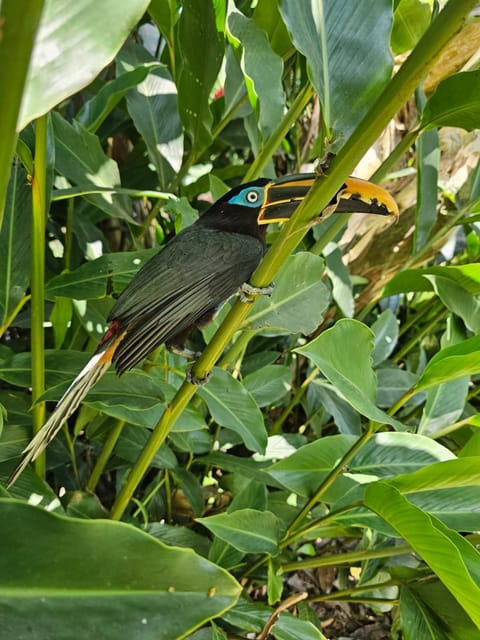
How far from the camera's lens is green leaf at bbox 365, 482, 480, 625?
507 mm

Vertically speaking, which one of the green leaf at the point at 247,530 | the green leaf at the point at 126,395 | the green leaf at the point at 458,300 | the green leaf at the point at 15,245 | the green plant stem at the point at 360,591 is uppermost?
the green leaf at the point at 15,245

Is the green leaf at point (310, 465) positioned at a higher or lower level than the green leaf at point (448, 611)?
higher

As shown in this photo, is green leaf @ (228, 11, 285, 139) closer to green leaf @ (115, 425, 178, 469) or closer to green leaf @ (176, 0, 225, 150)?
green leaf @ (176, 0, 225, 150)

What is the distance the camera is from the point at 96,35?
33cm

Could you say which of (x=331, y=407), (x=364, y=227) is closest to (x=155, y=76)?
(x=364, y=227)

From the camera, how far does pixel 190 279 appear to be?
774 millimetres

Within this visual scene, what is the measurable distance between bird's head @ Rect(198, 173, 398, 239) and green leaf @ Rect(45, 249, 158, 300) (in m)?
0.14

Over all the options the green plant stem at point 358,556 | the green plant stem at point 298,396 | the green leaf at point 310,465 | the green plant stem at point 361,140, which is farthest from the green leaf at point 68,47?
the green plant stem at point 298,396

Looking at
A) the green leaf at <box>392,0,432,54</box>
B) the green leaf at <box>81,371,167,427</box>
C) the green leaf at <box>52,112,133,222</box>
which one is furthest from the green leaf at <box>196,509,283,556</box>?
the green leaf at <box>392,0,432,54</box>

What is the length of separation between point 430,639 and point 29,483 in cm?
57

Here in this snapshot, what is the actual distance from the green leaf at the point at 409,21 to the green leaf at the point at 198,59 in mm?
252

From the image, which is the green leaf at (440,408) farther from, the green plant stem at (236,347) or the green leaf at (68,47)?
the green leaf at (68,47)

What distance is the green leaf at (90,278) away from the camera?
0.79 m

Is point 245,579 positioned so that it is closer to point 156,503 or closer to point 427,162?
point 156,503
